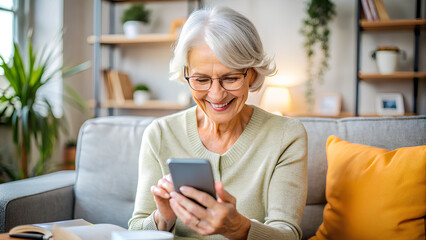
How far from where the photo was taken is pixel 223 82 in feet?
3.81


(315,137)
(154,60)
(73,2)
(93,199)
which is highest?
(73,2)

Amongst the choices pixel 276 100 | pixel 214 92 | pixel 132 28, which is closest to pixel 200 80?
pixel 214 92

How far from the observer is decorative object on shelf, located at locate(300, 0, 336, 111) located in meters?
3.16

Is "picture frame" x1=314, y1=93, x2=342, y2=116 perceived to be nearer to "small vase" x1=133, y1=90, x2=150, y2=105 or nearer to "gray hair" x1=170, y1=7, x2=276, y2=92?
"small vase" x1=133, y1=90, x2=150, y2=105

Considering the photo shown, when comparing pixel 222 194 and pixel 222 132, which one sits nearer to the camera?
pixel 222 194

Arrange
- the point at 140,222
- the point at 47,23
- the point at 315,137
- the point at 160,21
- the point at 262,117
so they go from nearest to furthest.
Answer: the point at 140,222 → the point at 262,117 → the point at 315,137 → the point at 47,23 → the point at 160,21

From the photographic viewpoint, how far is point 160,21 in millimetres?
3684

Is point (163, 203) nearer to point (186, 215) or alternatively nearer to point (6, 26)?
point (186, 215)

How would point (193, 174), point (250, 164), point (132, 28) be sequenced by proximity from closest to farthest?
point (193, 174), point (250, 164), point (132, 28)

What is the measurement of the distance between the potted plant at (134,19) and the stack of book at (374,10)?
1878 mm

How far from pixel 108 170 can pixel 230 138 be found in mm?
607

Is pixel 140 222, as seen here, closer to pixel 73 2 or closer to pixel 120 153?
pixel 120 153

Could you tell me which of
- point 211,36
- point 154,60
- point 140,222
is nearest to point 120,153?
point 140,222

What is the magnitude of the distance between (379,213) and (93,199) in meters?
1.10
